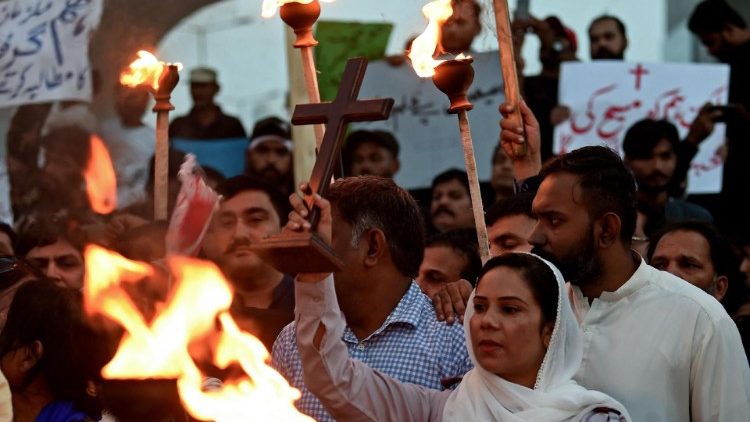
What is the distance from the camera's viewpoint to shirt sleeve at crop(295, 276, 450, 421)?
4.25 metres

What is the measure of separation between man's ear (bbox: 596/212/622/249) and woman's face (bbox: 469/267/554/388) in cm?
42

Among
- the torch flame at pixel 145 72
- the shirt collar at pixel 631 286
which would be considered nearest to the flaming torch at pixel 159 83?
the torch flame at pixel 145 72

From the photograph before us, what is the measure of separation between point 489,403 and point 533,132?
4.81ft

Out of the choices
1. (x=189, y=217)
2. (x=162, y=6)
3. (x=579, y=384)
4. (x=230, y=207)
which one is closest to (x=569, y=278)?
(x=579, y=384)

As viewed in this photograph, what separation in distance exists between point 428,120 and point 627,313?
466cm

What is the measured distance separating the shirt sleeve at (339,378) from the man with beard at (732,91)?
15.0 feet

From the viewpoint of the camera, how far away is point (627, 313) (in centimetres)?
464

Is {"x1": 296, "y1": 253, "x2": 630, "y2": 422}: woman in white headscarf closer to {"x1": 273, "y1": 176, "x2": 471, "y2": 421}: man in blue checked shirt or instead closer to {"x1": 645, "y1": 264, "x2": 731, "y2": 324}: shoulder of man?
{"x1": 273, "y1": 176, "x2": 471, "y2": 421}: man in blue checked shirt

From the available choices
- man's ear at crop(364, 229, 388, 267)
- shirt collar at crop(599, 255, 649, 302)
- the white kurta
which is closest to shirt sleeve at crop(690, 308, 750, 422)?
the white kurta

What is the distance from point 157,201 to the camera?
593cm

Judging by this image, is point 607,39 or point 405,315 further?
point 607,39

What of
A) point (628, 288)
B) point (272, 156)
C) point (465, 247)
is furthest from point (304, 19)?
point (272, 156)

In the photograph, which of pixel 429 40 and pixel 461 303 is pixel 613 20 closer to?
pixel 429 40

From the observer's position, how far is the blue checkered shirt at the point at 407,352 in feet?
15.4
